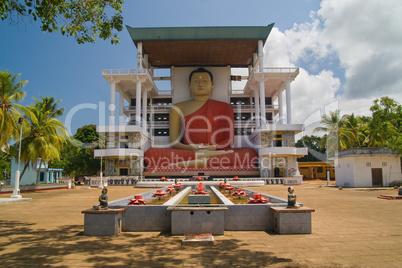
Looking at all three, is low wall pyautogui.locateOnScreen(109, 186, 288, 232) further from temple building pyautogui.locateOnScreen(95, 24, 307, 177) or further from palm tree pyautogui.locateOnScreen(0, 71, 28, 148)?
temple building pyautogui.locateOnScreen(95, 24, 307, 177)

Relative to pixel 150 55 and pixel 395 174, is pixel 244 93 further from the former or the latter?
pixel 395 174

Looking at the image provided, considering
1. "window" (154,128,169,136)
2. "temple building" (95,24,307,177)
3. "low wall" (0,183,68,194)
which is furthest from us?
"window" (154,128,169,136)

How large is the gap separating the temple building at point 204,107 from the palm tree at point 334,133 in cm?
538

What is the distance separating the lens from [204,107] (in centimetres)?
3634

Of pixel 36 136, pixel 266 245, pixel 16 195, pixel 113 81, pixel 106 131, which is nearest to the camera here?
pixel 266 245

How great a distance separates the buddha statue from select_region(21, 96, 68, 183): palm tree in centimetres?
1030

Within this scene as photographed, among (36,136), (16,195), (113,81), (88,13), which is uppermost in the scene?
(113,81)

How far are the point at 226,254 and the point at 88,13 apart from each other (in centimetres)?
725

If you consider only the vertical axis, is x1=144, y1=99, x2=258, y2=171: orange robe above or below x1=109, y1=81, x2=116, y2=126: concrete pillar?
below

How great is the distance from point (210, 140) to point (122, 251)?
3004 centimetres

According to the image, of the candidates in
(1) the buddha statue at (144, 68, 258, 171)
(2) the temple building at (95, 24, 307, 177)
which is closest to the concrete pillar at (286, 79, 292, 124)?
(2) the temple building at (95, 24, 307, 177)

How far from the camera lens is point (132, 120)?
134 ft

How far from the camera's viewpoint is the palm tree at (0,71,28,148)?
722 inches

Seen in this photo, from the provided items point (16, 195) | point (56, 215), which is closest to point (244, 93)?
point (16, 195)
